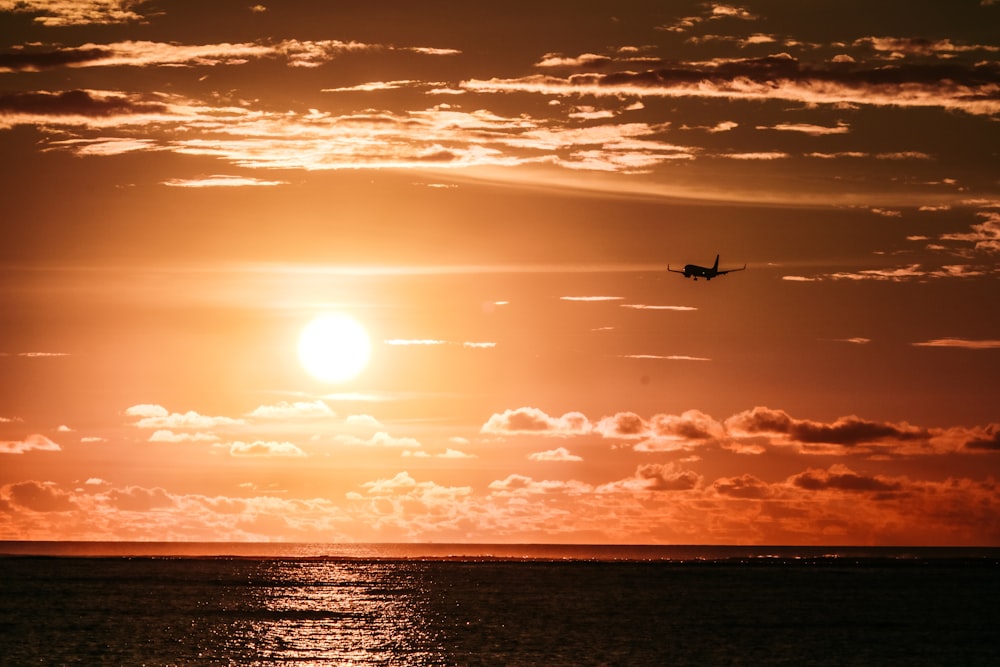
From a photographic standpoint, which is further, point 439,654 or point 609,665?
point 439,654

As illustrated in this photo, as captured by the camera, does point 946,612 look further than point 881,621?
Yes

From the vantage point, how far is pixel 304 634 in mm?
129375

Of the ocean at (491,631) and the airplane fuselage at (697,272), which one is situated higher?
the airplane fuselage at (697,272)

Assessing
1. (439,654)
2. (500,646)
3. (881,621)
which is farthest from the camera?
(881,621)

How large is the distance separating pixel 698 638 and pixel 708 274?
48.7 m

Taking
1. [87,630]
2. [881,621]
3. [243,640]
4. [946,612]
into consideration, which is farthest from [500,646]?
[946,612]

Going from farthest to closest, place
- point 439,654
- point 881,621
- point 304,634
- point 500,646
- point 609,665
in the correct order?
point 881,621, point 304,634, point 500,646, point 439,654, point 609,665

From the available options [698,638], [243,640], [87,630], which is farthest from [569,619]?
[87,630]

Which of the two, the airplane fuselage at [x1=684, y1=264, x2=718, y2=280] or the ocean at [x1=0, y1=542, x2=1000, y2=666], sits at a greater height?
the airplane fuselage at [x1=684, y1=264, x2=718, y2=280]

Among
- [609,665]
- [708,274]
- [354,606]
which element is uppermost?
[708,274]

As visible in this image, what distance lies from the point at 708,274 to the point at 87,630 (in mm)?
83738

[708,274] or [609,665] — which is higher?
[708,274]

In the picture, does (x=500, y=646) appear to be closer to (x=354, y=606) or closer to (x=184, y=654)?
(x=184, y=654)

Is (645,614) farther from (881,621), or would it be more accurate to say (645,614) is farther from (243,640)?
(243,640)
